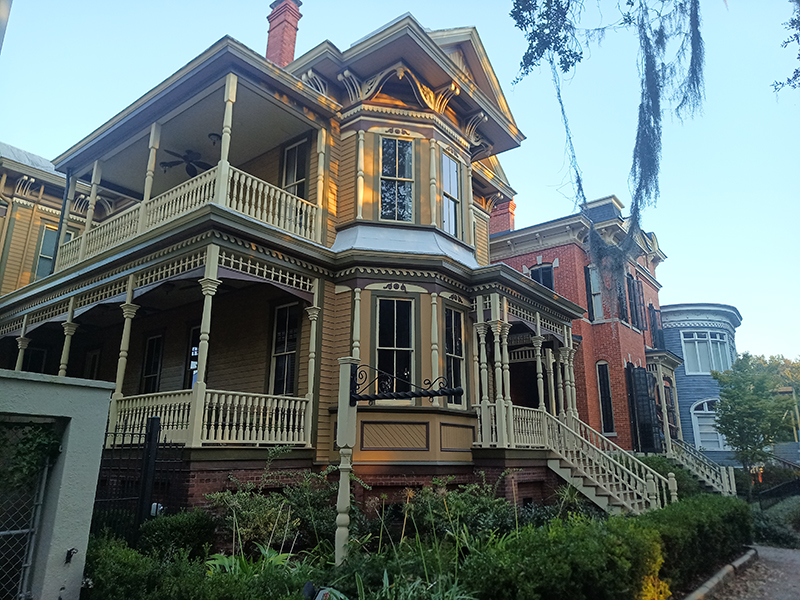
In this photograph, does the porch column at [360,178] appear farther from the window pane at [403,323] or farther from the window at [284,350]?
the window at [284,350]

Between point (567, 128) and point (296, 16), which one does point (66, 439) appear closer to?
point (567, 128)

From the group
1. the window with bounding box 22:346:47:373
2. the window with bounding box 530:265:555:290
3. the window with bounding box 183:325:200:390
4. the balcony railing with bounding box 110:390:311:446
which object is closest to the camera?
the balcony railing with bounding box 110:390:311:446

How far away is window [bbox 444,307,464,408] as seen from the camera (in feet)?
40.6

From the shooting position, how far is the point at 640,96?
5.70 metres

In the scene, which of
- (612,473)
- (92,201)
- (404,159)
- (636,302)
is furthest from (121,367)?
(636,302)

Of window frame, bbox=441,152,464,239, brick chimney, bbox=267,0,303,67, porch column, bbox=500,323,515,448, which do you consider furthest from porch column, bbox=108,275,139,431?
brick chimney, bbox=267,0,303,67

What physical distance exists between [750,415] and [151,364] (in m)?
19.2

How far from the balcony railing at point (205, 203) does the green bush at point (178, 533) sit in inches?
207

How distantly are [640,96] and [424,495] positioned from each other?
7119mm

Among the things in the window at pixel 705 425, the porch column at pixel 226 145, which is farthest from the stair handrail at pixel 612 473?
the window at pixel 705 425

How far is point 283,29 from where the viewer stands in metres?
17.4

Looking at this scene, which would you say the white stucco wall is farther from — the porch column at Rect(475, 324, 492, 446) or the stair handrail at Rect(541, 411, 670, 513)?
the stair handrail at Rect(541, 411, 670, 513)

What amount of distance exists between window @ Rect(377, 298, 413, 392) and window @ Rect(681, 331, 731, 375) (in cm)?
2217

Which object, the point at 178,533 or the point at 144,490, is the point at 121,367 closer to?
the point at 144,490
